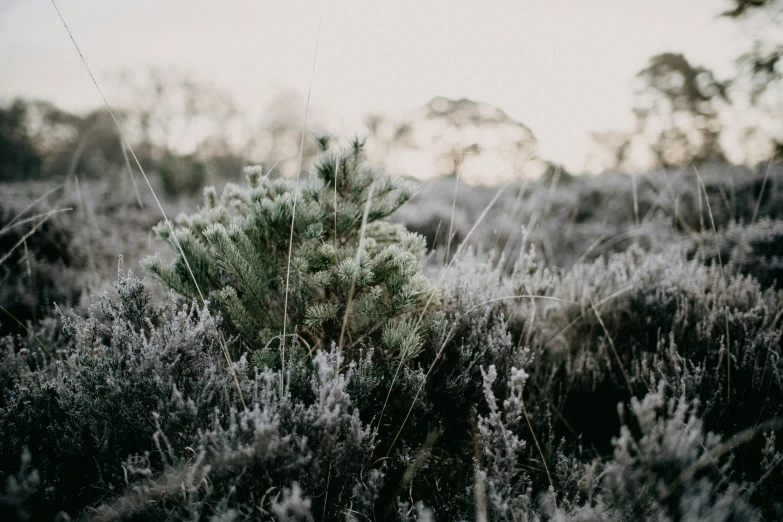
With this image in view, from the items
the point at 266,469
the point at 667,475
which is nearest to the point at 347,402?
the point at 266,469

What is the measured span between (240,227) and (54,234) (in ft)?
13.5

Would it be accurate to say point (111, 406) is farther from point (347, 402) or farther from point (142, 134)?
point (142, 134)

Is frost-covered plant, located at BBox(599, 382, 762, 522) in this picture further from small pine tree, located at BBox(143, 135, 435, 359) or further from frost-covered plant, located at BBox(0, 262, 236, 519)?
frost-covered plant, located at BBox(0, 262, 236, 519)

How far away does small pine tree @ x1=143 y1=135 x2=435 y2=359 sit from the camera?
191 centimetres

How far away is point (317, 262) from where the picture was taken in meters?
1.99

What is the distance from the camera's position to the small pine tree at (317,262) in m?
1.91

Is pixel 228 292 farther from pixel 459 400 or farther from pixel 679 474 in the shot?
pixel 679 474

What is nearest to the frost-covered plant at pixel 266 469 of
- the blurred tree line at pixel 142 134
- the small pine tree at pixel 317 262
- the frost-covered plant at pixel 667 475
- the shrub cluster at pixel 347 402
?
the shrub cluster at pixel 347 402

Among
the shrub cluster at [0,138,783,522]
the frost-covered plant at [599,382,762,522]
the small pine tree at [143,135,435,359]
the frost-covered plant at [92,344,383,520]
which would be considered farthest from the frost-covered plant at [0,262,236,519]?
the frost-covered plant at [599,382,762,522]

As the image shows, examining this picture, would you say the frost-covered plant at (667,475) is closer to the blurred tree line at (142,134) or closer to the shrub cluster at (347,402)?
the shrub cluster at (347,402)

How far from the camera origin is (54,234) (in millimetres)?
4645

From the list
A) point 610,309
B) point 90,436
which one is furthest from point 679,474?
point 90,436

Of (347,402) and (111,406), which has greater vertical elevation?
(347,402)

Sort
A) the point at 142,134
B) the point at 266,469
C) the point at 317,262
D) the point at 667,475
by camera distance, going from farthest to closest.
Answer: the point at 142,134, the point at 317,262, the point at 266,469, the point at 667,475
